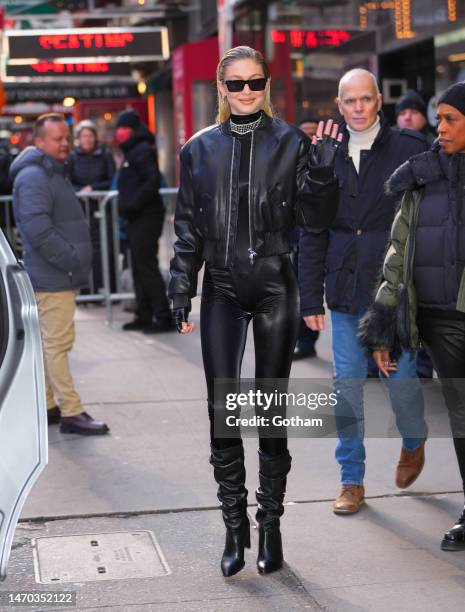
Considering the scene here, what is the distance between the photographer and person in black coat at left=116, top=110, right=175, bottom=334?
1087cm

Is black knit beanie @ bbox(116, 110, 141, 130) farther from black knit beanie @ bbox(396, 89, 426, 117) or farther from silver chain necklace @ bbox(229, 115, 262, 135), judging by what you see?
silver chain necklace @ bbox(229, 115, 262, 135)

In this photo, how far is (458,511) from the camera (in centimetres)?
544

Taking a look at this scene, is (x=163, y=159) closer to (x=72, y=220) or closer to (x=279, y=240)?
(x=72, y=220)

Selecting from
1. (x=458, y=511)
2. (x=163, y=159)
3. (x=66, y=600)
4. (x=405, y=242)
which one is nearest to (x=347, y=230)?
(x=405, y=242)

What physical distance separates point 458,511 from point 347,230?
144 centimetres

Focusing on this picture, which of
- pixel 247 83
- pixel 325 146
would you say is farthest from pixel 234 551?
pixel 247 83

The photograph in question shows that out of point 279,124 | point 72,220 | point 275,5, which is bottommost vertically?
point 72,220

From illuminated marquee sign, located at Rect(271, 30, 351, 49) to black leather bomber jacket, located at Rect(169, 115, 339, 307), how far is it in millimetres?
9628

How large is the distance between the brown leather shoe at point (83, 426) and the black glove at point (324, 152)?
10.1ft

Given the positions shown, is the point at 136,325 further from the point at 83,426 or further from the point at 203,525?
the point at 203,525

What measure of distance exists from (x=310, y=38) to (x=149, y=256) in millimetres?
5420

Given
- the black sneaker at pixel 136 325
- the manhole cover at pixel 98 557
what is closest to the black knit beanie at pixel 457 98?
the manhole cover at pixel 98 557

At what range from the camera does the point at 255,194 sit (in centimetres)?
460

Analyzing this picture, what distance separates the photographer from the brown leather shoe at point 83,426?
23.4 ft
